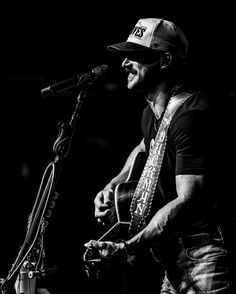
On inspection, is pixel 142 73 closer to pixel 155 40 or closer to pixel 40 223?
pixel 155 40

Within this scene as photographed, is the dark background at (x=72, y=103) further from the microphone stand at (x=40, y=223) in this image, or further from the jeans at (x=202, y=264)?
the jeans at (x=202, y=264)

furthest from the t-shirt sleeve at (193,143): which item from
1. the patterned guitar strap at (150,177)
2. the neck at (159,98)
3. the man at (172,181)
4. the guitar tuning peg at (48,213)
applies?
the guitar tuning peg at (48,213)

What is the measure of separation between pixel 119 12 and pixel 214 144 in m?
2.39

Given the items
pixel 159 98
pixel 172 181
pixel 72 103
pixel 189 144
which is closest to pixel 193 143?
pixel 189 144

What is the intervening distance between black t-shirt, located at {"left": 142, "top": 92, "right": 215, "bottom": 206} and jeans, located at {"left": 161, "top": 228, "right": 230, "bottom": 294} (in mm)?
208

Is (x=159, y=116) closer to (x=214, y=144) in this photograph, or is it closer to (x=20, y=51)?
(x=214, y=144)

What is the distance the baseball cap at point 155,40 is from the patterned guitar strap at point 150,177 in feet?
0.80

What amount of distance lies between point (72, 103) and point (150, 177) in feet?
7.63

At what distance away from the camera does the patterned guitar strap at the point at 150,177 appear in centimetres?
219

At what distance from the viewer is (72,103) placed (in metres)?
4.43

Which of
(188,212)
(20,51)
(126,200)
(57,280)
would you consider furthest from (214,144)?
(20,51)

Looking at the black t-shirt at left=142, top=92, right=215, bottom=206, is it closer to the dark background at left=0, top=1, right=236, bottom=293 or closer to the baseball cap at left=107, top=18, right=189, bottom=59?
the baseball cap at left=107, top=18, right=189, bottom=59

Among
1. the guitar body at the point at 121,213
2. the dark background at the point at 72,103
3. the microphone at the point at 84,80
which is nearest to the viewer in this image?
the microphone at the point at 84,80

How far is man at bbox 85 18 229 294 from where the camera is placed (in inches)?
77.3
